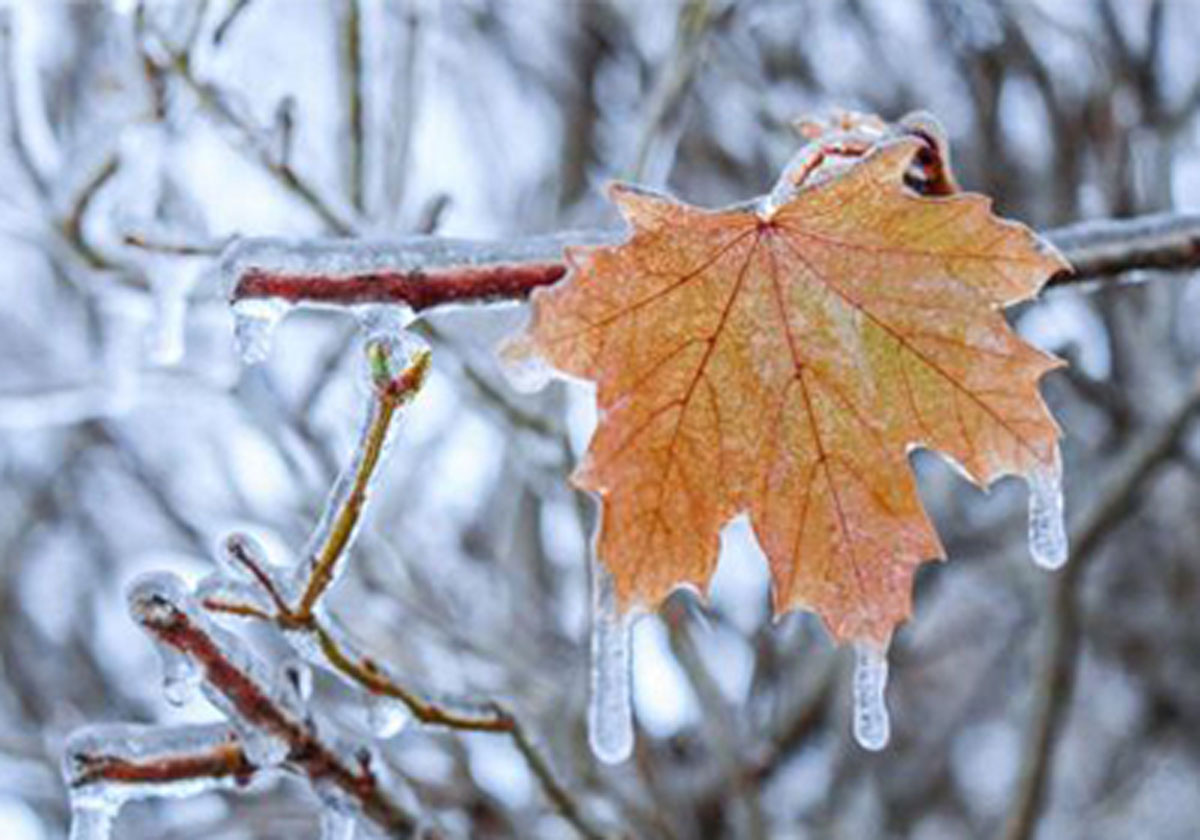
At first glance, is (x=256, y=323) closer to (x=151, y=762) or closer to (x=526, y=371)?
(x=526, y=371)

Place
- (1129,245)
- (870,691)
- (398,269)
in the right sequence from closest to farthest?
1. (398,269)
2. (870,691)
3. (1129,245)

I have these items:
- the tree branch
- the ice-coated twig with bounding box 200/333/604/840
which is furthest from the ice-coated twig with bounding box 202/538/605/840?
the tree branch

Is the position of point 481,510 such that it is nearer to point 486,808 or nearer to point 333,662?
point 486,808

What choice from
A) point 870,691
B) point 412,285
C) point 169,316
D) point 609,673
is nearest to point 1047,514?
point 870,691

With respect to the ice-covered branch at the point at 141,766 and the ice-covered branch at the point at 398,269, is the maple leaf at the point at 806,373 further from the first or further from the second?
the ice-covered branch at the point at 141,766

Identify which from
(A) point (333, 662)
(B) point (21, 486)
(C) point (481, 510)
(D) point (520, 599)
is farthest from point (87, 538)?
(A) point (333, 662)

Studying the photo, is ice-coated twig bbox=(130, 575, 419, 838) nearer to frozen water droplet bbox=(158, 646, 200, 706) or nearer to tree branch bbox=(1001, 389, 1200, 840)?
frozen water droplet bbox=(158, 646, 200, 706)
